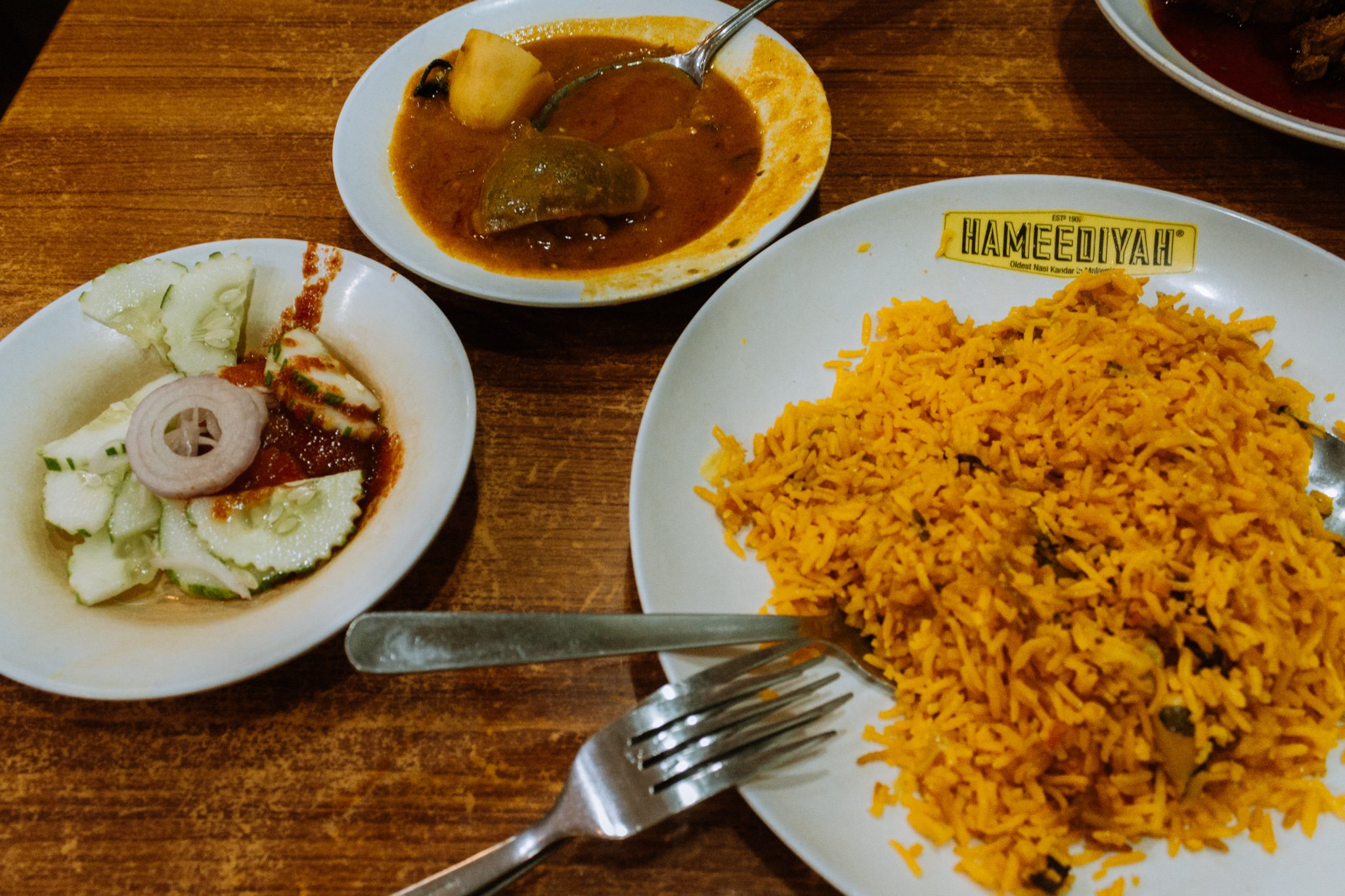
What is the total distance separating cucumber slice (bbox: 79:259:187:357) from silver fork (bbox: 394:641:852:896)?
1.41 meters

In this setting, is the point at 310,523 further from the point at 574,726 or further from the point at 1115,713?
the point at 1115,713

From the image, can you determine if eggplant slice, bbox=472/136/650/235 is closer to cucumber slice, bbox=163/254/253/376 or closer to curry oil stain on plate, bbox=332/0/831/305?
curry oil stain on plate, bbox=332/0/831/305

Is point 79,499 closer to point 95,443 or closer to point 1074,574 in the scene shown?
point 95,443

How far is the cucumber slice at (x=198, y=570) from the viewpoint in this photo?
61.7 inches

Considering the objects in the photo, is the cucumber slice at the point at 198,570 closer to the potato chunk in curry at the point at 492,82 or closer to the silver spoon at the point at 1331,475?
the potato chunk in curry at the point at 492,82

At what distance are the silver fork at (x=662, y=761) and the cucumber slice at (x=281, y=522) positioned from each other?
0.68 m

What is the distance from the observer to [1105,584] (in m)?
1.41

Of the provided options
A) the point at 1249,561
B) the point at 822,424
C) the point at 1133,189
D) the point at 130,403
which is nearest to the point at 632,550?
the point at 822,424

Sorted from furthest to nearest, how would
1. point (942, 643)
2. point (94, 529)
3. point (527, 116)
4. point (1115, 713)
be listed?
point (527, 116) → point (94, 529) → point (942, 643) → point (1115, 713)

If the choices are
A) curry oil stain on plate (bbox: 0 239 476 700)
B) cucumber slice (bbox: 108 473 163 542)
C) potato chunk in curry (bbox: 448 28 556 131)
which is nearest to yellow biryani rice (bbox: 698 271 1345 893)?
curry oil stain on plate (bbox: 0 239 476 700)

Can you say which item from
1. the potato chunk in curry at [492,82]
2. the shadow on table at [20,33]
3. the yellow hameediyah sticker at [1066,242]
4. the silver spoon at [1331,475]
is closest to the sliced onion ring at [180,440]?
the potato chunk in curry at [492,82]

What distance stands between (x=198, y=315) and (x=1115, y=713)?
2.09 meters

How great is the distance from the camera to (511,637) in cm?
125

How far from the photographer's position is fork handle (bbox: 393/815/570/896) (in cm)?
121
